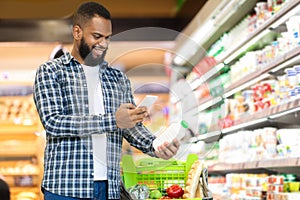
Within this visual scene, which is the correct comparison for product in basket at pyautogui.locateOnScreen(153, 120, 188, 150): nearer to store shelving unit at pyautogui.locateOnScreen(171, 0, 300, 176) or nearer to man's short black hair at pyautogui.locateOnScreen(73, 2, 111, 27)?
store shelving unit at pyautogui.locateOnScreen(171, 0, 300, 176)

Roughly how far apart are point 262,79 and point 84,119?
3.37m

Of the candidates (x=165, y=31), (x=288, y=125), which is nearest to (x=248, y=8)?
(x=288, y=125)

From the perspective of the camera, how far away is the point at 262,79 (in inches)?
245

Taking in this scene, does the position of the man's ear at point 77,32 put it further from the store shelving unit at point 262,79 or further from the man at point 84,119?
the store shelving unit at point 262,79

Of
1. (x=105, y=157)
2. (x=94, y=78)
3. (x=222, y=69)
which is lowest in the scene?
(x=105, y=157)

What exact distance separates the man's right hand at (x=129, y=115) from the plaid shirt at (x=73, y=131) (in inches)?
4.6

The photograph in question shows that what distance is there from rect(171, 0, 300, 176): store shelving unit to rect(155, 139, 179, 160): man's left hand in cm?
11

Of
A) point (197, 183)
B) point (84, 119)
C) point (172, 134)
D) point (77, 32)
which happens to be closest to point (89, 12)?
point (77, 32)

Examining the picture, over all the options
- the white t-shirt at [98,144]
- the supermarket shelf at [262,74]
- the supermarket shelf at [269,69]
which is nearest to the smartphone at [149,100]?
the white t-shirt at [98,144]

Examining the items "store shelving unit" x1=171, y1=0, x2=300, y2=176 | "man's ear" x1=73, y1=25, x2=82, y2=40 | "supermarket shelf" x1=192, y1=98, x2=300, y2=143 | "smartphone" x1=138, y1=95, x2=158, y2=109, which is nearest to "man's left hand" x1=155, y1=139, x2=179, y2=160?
"store shelving unit" x1=171, y1=0, x2=300, y2=176

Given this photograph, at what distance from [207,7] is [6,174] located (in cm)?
424

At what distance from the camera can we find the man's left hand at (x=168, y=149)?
3.01 metres

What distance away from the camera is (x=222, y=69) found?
7363 millimetres

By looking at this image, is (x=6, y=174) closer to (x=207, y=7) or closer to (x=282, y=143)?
(x=207, y=7)
